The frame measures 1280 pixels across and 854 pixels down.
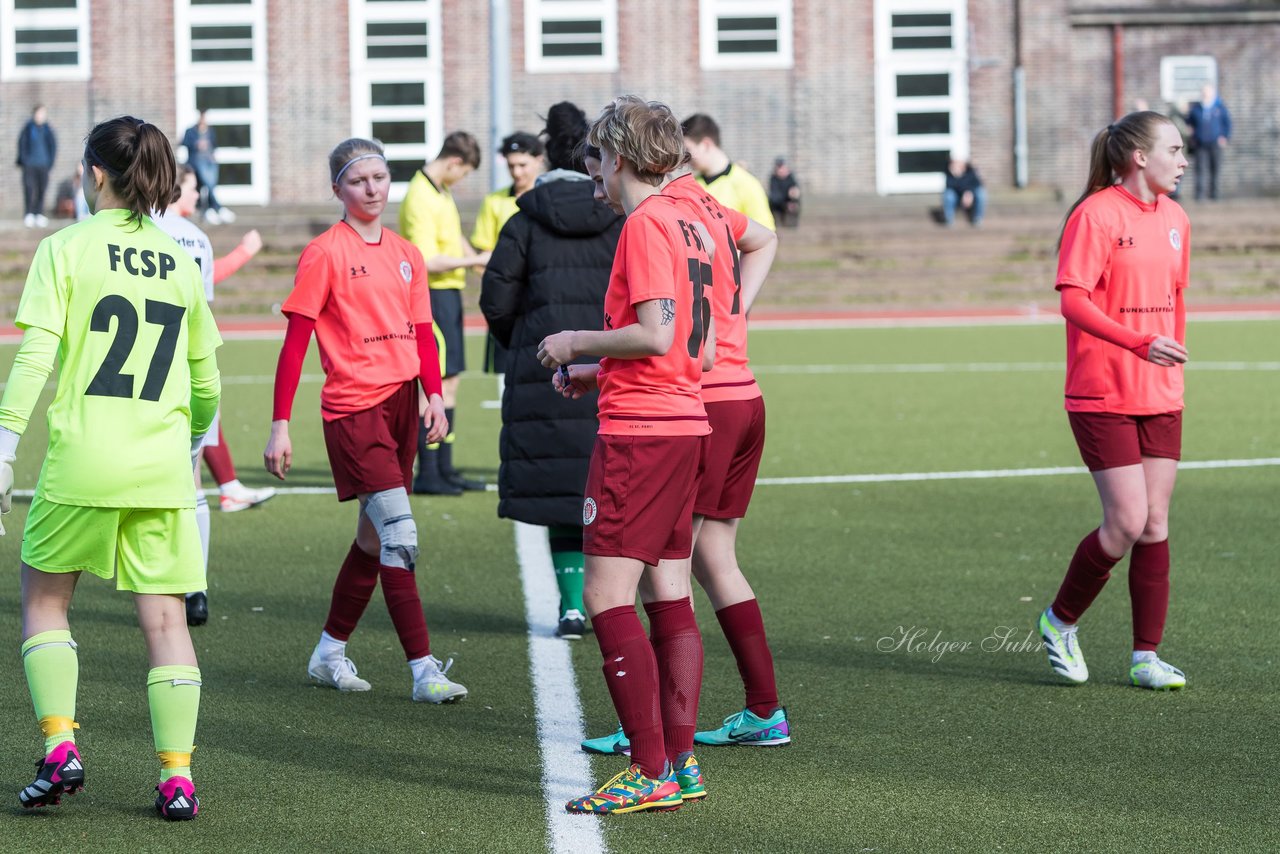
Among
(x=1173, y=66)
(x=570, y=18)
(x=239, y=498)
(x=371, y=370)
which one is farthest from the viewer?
(x=1173, y=66)

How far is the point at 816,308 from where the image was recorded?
29.3 metres

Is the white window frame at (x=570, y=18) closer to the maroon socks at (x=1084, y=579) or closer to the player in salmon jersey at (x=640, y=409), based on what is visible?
the maroon socks at (x=1084, y=579)

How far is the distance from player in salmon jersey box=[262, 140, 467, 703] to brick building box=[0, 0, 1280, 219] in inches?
1183

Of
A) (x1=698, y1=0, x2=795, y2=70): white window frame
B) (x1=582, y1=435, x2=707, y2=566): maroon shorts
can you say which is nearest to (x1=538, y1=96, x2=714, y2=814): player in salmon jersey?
(x1=582, y1=435, x2=707, y2=566): maroon shorts

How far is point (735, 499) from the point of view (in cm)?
522

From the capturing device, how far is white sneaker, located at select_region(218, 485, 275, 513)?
994cm

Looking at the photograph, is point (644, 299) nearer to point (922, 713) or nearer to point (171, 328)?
point (171, 328)

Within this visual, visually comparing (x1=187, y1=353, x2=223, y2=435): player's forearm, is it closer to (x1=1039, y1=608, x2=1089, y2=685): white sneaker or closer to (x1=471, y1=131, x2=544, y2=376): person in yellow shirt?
(x1=1039, y1=608, x2=1089, y2=685): white sneaker

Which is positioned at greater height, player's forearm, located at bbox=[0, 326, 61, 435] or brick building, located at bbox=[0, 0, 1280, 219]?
brick building, located at bbox=[0, 0, 1280, 219]

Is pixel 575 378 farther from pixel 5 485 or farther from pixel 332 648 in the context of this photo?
pixel 332 648

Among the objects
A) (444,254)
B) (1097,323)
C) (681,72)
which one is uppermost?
(681,72)

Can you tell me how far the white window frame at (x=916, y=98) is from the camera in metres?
36.8

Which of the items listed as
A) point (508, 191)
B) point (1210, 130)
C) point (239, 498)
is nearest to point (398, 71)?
point (1210, 130)

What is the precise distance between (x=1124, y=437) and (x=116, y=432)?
10.7 feet
